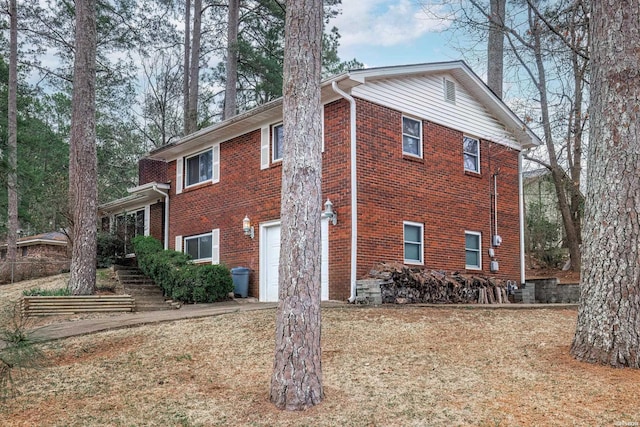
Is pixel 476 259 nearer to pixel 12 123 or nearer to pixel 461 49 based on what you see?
pixel 461 49

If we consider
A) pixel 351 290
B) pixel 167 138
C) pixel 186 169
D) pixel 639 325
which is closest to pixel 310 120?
pixel 639 325

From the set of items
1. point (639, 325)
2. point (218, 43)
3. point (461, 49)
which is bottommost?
point (639, 325)

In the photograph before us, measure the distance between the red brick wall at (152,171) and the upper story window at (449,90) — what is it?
9.66 metres

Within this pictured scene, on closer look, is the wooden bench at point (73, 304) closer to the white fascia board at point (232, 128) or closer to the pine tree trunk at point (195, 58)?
the white fascia board at point (232, 128)

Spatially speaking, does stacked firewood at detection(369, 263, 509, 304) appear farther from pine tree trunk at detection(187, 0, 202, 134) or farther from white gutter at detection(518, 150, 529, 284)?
pine tree trunk at detection(187, 0, 202, 134)

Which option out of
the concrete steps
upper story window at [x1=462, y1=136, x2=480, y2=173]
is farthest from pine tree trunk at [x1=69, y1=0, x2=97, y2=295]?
upper story window at [x1=462, y1=136, x2=480, y2=173]

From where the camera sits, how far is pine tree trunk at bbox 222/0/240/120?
71.9ft

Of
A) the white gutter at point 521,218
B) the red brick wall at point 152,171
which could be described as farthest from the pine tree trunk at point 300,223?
the red brick wall at point 152,171

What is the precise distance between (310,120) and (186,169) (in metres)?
12.0

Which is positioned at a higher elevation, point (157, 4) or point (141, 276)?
point (157, 4)

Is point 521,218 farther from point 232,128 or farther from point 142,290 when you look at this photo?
point 142,290

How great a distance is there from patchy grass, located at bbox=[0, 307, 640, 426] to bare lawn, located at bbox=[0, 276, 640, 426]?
14 millimetres

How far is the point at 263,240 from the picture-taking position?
13609mm

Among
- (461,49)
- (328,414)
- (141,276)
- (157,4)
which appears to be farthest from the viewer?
(157,4)
